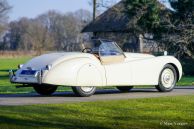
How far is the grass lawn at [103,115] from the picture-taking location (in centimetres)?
836

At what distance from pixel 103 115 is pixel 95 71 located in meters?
3.80

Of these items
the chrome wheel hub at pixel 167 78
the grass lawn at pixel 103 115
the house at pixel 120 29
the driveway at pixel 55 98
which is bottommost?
the driveway at pixel 55 98

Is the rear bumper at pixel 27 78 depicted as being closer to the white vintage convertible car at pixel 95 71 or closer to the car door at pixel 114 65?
the white vintage convertible car at pixel 95 71

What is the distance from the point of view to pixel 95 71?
507 inches

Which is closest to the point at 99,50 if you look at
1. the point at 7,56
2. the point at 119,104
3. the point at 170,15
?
the point at 119,104

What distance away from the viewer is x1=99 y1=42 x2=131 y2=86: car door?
13250 mm

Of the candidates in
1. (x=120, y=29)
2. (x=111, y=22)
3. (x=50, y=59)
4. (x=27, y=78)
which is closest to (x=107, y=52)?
(x=50, y=59)

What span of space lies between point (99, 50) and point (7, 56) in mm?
87333

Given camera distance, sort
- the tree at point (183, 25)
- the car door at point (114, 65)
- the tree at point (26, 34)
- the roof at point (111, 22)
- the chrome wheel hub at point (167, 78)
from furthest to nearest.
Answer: the tree at point (26, 34) < the roof at point (111, 22) < the tree at point (183, 25) < the chrome wheel hub at point (167, 78) < the car door at point (114, 65)

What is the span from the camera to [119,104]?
10.4 meters

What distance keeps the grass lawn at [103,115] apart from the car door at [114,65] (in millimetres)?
2540

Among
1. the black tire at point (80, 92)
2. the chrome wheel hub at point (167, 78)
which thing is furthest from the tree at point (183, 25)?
the black tire at point (80, 92)

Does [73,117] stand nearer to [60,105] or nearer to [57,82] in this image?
[60,105]

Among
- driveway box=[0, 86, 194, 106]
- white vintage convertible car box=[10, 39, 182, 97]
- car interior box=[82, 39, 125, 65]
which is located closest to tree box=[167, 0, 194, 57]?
white vintage convertible car box=[10, 39, 182, 97]
